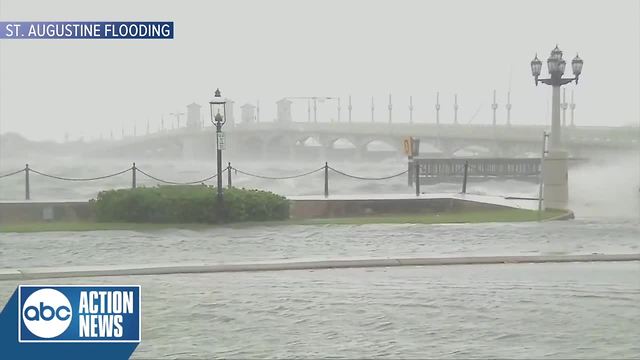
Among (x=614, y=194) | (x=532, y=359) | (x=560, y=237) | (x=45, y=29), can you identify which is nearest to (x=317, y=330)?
(x=532, y=359)

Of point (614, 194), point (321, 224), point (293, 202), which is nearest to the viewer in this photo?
point (321, 224)

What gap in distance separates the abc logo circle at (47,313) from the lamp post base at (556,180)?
18848mm

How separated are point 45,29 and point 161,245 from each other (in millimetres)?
4731

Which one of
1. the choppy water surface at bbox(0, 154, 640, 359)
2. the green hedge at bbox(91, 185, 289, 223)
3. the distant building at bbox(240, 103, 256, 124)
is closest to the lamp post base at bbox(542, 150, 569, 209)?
the choppy water surface at bbox(0, 154, 640, 359)

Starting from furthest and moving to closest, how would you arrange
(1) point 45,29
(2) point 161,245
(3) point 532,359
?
(2) point 161,245 → (1) point 45,29 → (3) point 532,359

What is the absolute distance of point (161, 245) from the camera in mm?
14695

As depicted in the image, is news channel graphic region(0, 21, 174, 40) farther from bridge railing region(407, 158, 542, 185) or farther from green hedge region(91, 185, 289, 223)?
bridge railing region(407, 158, 542, 185)

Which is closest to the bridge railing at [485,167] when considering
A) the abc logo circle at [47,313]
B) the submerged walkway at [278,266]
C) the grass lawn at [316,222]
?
the grass lawn at [316,222]

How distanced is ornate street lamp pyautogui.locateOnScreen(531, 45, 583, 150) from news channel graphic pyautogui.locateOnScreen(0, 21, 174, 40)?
13.7 metres

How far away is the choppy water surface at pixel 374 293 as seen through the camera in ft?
24.0

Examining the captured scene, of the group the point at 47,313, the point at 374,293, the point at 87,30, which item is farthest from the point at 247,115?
the point at 47,313

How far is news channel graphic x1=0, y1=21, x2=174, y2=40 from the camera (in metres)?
11.4

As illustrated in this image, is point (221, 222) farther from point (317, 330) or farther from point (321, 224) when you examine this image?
point (317, 330)

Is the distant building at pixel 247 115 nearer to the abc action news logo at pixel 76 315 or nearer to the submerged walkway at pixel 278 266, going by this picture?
the submerged walkway at pixel 278 266
